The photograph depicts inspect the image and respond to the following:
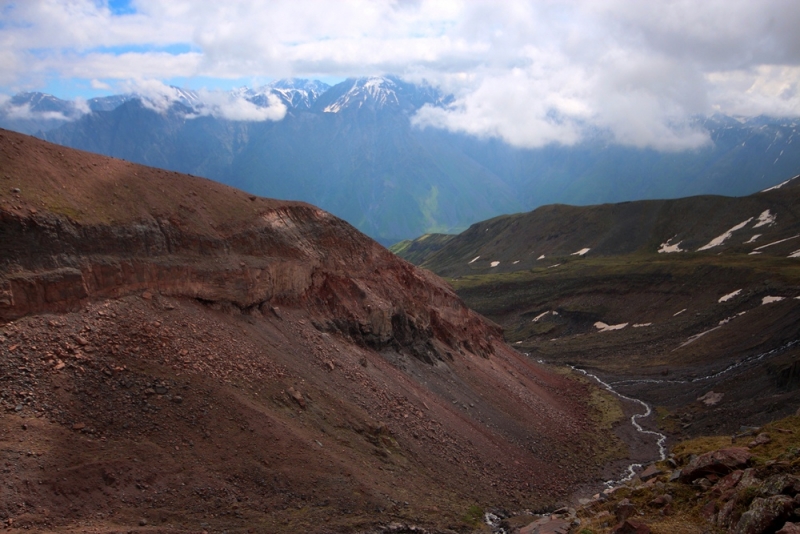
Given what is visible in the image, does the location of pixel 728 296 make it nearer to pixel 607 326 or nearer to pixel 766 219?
pixel 607 326

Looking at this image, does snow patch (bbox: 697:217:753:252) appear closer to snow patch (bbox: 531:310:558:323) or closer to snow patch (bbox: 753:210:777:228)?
snow patch (bbox: 753:210:777:228)

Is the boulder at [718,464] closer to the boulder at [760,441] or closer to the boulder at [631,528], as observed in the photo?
the boulder at [760,441]

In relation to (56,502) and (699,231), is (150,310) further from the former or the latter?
(699,231)

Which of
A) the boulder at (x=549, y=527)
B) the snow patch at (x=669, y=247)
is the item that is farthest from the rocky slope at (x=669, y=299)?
the boulder at (x=549, y=527)

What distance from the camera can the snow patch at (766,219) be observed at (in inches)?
5389

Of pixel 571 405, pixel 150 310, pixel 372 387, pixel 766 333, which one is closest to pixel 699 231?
pixel 766 333

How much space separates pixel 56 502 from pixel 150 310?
10997 millimetres

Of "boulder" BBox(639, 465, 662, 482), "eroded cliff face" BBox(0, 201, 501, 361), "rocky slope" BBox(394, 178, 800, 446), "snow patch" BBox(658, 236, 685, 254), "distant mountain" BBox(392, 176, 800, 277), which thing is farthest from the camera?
"snow patch" BBox(658, 236, 685, 254)

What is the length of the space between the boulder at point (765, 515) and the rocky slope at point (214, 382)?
14446 mm

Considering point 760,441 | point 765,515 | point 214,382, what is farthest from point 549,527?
point 214,382

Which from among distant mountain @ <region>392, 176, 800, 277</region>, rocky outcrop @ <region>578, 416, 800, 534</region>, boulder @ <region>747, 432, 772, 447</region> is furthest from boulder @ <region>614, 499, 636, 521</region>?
distant mountain @ <region>392, 176, 800, 277</region>

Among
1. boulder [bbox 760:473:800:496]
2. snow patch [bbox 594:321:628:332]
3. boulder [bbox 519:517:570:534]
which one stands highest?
snow patch [bbox 594:321:628:332]

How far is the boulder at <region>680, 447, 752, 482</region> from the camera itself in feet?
79.7

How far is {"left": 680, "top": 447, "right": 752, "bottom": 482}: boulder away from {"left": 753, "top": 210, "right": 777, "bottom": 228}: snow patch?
128421mm
